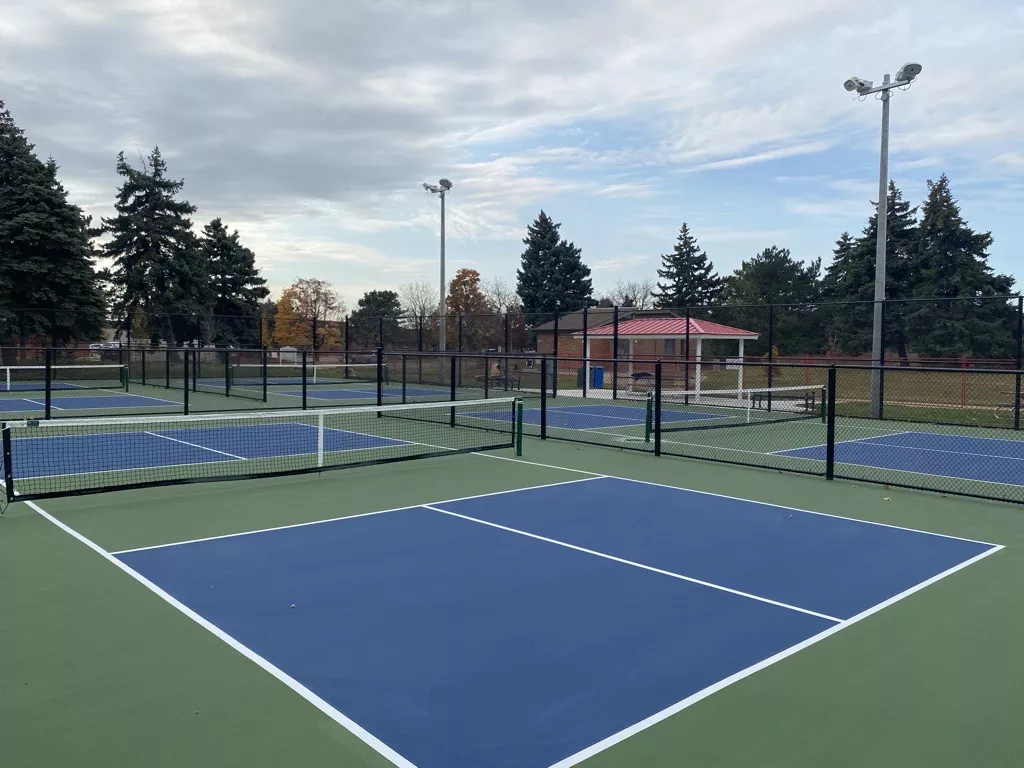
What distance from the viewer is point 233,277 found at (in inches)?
2243

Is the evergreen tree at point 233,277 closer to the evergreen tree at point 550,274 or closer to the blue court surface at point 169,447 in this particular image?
the evergreen tree at point 550,274

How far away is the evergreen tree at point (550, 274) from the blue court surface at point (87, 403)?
138 ft

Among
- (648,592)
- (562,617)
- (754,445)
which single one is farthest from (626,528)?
(754,445)

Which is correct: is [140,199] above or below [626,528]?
above

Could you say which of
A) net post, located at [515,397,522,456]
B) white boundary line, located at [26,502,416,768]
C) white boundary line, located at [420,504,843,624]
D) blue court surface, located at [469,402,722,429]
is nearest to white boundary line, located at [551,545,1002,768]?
white boundary line, located at [420,504,843,624]

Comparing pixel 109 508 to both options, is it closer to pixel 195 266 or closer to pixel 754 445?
pixel 754 445

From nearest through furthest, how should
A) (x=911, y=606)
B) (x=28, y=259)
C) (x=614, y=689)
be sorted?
(x=614, y=689) → (x=911, y=606) → (x=28, y=259)

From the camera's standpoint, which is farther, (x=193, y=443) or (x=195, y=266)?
(x=195, y=266)

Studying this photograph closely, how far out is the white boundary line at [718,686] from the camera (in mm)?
3735

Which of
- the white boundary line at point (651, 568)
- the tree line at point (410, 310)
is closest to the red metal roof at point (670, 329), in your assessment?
the tree line at point (410, 310)

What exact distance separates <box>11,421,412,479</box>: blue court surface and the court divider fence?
2.25m

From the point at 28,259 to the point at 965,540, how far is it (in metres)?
42.5

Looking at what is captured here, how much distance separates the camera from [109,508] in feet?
29.2

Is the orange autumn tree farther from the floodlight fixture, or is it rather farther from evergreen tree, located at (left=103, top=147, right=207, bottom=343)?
the floodlight fixture
